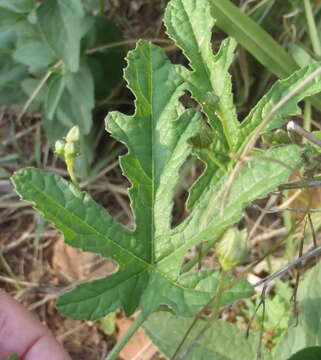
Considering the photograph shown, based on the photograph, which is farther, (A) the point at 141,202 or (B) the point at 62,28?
(B) the point at 62,28

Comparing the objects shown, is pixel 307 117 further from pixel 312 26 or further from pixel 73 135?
pixel 73 135

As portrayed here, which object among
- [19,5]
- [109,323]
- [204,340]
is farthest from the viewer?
[109,323]

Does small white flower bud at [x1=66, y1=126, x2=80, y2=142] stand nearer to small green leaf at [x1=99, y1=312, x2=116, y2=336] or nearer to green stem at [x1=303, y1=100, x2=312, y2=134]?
green stem at [x1=303, y1=100, x2=312, y2=134]

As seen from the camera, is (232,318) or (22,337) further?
(232,318)

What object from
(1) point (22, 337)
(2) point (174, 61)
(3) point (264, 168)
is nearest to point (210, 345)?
(1) point (22, 337)

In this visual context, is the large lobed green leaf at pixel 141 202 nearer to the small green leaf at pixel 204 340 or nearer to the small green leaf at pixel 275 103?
the small green leaf at pixel 275 103

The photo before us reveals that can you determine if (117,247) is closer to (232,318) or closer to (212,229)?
(212,229)

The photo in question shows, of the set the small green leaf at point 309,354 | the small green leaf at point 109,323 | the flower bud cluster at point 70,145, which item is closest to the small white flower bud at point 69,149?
the flower bud cluster at point 70,145

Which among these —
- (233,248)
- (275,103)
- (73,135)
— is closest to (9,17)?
(73,135)

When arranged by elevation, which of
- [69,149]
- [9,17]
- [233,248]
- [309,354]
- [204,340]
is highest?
[9,17]
